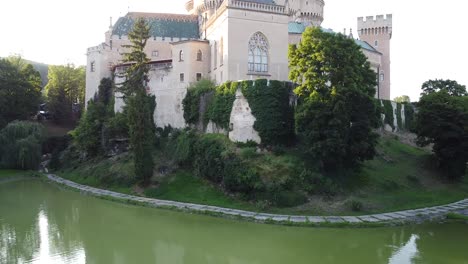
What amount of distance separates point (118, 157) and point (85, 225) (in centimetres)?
1536

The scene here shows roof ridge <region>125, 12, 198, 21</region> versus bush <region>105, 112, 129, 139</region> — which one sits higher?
roof ridge <region>125, 12, 198, 21</region>

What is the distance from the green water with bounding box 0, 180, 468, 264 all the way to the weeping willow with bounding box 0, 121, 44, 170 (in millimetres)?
17033

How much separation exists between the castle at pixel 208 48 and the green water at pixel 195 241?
10091 millimetres

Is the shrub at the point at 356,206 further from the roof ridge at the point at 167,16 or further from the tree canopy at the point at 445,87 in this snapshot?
the roof ridge at the point at 167,16

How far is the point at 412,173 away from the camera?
102 feet

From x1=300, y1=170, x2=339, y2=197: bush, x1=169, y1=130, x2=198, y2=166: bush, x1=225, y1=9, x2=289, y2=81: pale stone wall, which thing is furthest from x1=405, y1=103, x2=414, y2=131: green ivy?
x1=169, y1=130, x2=198, y2=166: bush

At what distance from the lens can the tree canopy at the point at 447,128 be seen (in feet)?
98.0

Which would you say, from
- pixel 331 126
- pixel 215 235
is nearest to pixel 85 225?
pixel 215 235

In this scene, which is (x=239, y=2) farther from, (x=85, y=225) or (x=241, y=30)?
(x=85, y=225)

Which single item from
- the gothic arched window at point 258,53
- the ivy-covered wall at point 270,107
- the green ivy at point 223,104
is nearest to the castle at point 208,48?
the gothic arched window at point 258,53

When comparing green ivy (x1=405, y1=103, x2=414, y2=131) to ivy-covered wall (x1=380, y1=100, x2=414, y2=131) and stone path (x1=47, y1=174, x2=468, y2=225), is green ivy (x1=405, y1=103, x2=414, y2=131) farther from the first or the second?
stone path (x1=47, y1=174, x2=468, y2=225)

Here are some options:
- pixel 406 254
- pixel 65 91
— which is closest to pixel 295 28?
pixel 406 254

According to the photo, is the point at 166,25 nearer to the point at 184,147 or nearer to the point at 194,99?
the point at 194,99

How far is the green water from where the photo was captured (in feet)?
55.1
